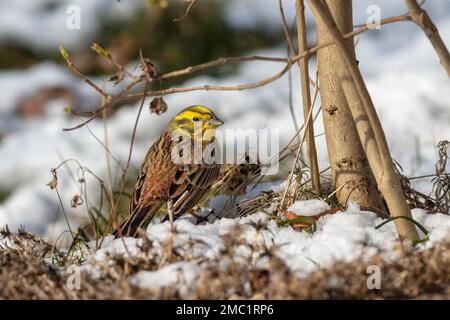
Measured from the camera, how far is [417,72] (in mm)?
8172

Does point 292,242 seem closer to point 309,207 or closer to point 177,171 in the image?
point 309,207

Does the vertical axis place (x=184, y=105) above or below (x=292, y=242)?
above

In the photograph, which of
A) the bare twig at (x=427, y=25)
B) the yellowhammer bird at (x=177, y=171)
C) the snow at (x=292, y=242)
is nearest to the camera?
the snow at (x=292, y=242)

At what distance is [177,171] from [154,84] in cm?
360

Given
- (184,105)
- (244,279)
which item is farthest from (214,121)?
(184,105)

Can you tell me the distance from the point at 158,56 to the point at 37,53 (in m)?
1.48

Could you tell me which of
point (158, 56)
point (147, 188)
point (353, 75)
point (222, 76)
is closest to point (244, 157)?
point (147, 188)

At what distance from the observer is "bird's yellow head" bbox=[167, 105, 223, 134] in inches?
198

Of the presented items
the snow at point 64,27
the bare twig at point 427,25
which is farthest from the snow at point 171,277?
the snow at point 64,27

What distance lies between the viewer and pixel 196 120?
16.6 ft

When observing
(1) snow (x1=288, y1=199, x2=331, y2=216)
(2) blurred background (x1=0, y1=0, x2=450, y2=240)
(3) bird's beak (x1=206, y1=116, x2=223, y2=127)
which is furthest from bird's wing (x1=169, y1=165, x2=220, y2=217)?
(2) blurred background (x1=0, y1=0, x2=450, y2=240)

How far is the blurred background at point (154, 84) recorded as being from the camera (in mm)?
6949

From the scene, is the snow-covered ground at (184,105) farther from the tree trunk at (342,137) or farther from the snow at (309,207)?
the tree trunk at (342,137)

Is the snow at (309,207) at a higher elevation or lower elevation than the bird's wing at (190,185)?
lower
